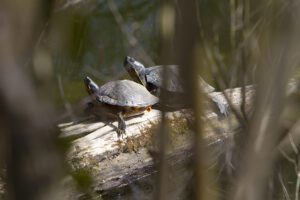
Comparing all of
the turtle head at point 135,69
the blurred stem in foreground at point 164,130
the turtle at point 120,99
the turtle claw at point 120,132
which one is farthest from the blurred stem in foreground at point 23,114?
the turtle head at point 135,69

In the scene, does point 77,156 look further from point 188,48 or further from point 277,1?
point 188,48

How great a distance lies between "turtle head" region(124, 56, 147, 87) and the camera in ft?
14.7

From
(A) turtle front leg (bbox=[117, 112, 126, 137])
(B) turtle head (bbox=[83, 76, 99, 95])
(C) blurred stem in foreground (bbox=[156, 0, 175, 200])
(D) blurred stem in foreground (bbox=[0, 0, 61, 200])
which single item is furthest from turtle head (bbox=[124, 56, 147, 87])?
(D) blurred stem in foreground (bbox=[0, 0, 61, 200])

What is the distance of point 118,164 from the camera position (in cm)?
360

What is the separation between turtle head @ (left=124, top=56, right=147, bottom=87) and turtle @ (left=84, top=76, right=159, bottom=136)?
0.52ft

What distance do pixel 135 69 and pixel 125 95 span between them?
401mm

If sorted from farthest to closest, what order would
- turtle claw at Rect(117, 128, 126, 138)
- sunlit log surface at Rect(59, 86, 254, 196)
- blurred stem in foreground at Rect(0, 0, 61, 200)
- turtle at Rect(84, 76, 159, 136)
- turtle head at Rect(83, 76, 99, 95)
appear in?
turtle head at Rect(83, 76, 99, 95), turtle at Rect(84, 76, 159, 136), turtle claw at Rect(117, 128, 126, 138), sunlit log surface at Rect(59, 86, 254, 196), blurred stem in foreground at Rect(0, 0, 61, 200)

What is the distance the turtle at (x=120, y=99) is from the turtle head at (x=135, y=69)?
0.52 ft

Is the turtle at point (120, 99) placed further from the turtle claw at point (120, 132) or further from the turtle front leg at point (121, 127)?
the turtle claw at point (120, 132)

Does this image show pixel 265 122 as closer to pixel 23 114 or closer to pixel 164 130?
pixel 164 130

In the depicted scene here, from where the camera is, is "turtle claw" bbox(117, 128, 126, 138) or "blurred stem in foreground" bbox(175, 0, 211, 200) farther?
"turtle claw" bbox(117, 128, 126, 138)

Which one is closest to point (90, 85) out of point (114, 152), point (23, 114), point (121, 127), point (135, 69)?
point (135, 69)

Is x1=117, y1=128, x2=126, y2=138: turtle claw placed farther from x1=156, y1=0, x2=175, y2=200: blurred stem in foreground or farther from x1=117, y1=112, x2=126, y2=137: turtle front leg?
x1=156, y1=0, x2=175, y2=200: blurred stem in foreground

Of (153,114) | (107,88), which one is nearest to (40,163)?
(153,114)
